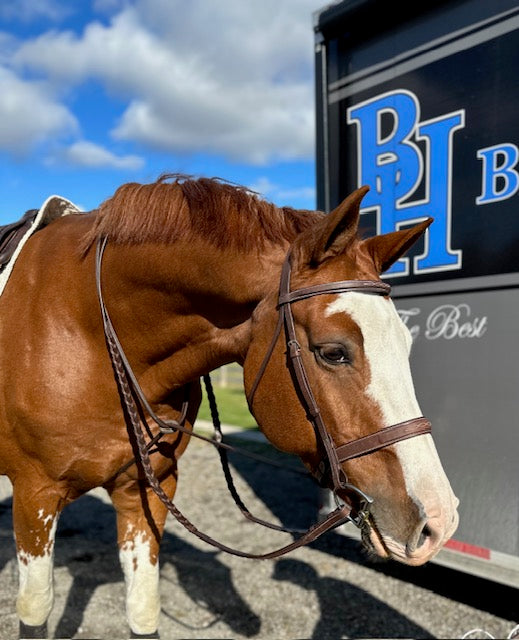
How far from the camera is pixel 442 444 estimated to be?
3.23 meters

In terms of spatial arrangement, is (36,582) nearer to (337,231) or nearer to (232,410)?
(337,231)

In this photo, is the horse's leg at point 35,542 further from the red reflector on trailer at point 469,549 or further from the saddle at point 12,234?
the red reflector on trailer at point 469,549

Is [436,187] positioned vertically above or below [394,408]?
above

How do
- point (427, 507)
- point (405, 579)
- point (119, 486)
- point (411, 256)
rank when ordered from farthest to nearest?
point (405, 579)
point (411, 256)
point (119, 486)
point (427, 507)

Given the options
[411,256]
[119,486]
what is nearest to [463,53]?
[411,256]

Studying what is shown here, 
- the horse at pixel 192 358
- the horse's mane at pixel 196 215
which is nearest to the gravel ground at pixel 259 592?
the horse at pixel 192 358

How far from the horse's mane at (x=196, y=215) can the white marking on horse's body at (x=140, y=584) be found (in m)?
1.42

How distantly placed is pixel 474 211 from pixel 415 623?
261 centimetres

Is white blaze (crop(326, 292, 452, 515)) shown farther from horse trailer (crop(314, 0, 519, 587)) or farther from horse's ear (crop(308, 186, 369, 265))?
horse trailer (crop(314, 0, 519, 587))

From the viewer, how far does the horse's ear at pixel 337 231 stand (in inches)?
63.3

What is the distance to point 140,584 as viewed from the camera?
2449 mm

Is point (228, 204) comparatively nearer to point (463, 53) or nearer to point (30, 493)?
point (30, 493)

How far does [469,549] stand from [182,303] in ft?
7.62

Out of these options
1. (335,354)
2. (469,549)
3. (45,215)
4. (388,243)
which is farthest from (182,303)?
(469,549)
